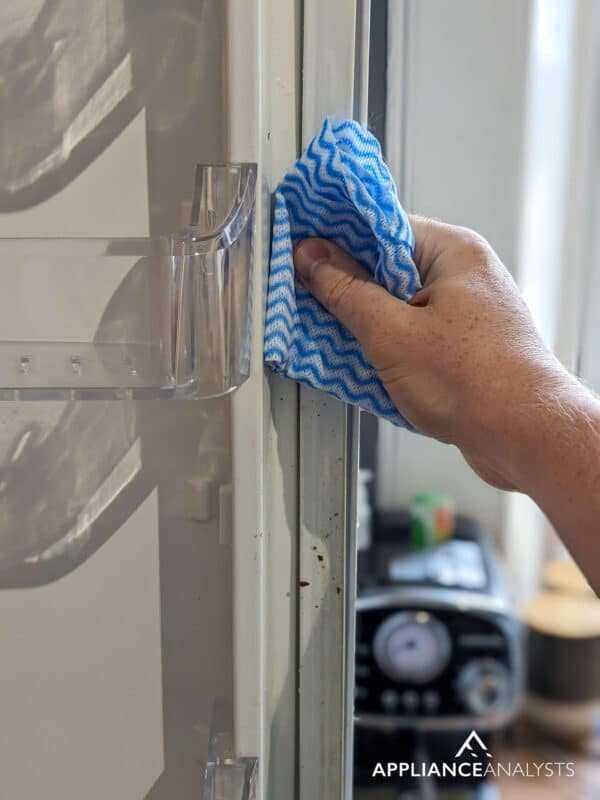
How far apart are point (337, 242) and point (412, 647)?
0.65 metres

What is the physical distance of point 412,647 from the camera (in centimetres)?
97

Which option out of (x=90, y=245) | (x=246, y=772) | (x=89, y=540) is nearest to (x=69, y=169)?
(x=90, y=245)

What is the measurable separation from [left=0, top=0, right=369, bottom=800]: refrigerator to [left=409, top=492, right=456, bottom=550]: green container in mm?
345

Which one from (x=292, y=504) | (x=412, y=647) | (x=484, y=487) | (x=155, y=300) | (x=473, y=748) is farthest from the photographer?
(x=412, y=647)

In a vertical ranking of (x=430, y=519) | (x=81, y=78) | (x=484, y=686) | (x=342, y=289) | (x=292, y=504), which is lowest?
(x=484, y=686)

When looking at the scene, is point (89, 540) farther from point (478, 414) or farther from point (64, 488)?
point (478, 414)

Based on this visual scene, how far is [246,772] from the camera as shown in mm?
416

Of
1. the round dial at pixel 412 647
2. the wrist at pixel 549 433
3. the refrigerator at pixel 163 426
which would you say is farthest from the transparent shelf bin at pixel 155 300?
the round dial at pixel 412 647

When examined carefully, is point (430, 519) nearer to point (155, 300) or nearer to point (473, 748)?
point (473, 748)

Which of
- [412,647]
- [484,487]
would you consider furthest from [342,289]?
[412,647]

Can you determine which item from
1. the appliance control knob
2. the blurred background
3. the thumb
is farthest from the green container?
the thumb

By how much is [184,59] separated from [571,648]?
80cm

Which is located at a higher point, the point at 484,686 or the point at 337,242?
the point at 337,242

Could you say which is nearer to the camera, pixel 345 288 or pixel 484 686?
pixel 345 288
